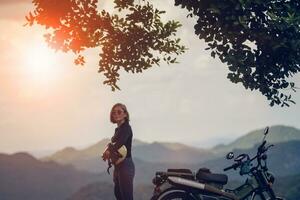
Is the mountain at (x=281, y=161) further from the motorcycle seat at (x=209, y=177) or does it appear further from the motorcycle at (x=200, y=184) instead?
the motorcycle seat at (x=209, y=177)

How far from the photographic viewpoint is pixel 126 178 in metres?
12.4

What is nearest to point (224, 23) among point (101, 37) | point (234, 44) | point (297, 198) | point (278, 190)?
point (234, 44)

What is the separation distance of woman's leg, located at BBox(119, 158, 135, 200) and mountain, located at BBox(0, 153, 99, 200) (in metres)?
47.3

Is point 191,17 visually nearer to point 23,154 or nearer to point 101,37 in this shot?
point 101,37

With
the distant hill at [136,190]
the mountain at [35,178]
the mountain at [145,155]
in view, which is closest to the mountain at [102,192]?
the distant hill at [136,190]

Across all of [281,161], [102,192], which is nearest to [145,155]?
[281,161]

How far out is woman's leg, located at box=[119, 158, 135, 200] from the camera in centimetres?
1238

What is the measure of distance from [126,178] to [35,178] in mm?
55603

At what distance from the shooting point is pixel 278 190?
44.6 metres

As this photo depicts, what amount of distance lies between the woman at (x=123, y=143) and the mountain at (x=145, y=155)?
3260 inches

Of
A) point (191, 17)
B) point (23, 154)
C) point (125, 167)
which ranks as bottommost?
point (125, 167)

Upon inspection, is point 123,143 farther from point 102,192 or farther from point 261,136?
point 261,136

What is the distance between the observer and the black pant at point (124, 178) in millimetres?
12383

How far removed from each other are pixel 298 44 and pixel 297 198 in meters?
25.1
